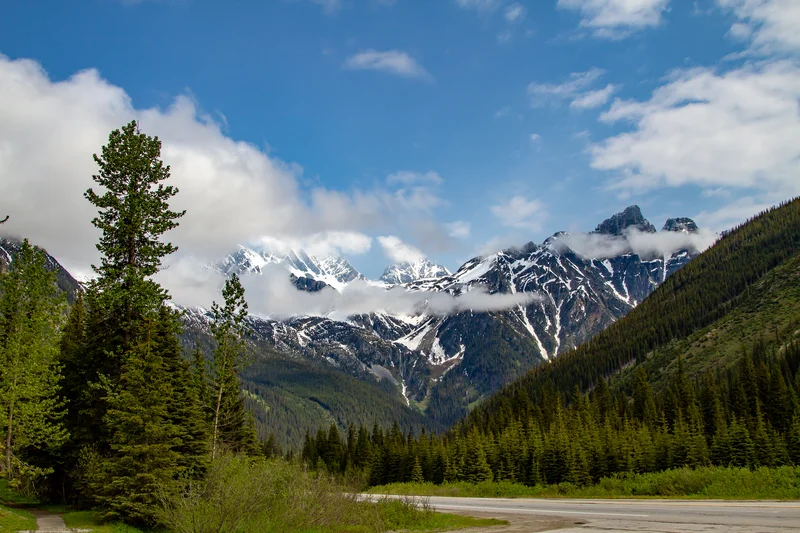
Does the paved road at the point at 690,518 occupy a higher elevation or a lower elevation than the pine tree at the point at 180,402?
lower

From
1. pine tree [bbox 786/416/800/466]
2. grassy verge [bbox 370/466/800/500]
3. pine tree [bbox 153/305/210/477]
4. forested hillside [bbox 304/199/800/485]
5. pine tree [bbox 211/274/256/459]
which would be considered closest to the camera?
grassy verge [bbox 370/466/800/500]

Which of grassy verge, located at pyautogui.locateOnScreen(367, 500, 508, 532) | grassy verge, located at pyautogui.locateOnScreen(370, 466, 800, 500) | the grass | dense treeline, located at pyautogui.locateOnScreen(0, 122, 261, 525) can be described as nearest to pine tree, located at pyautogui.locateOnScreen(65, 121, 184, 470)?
dense treeline, located at pyautogui.locateOnScreen(0, 122, 261, 525)

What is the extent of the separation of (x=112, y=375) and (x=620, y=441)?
49.0 m

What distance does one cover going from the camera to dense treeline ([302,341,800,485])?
5281 cm

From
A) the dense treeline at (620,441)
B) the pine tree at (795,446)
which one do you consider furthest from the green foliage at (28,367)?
the pine tree at (795,446)

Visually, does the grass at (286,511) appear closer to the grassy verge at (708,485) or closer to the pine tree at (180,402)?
the pine tree at (180,402)

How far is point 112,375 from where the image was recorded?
1292 inches

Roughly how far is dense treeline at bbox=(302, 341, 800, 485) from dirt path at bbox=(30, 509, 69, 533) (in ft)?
143

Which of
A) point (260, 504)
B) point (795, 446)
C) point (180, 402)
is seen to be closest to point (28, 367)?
point (180, 402)

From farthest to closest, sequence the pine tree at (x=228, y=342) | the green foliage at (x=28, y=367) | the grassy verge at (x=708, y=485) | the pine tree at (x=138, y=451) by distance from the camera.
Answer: the pine tree at (x=228, y=342) → the green foliage at (x=28, y=367) → the grassy verge at (x=708, y=485) → the pine tree at (x=138, y=451)

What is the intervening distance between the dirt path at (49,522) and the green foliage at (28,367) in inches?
125

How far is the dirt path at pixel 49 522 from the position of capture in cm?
2170

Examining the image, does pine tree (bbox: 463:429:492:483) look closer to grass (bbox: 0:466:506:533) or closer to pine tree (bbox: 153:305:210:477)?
pine tree (bbox: 153:305:210:477)

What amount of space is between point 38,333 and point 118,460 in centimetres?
1581
